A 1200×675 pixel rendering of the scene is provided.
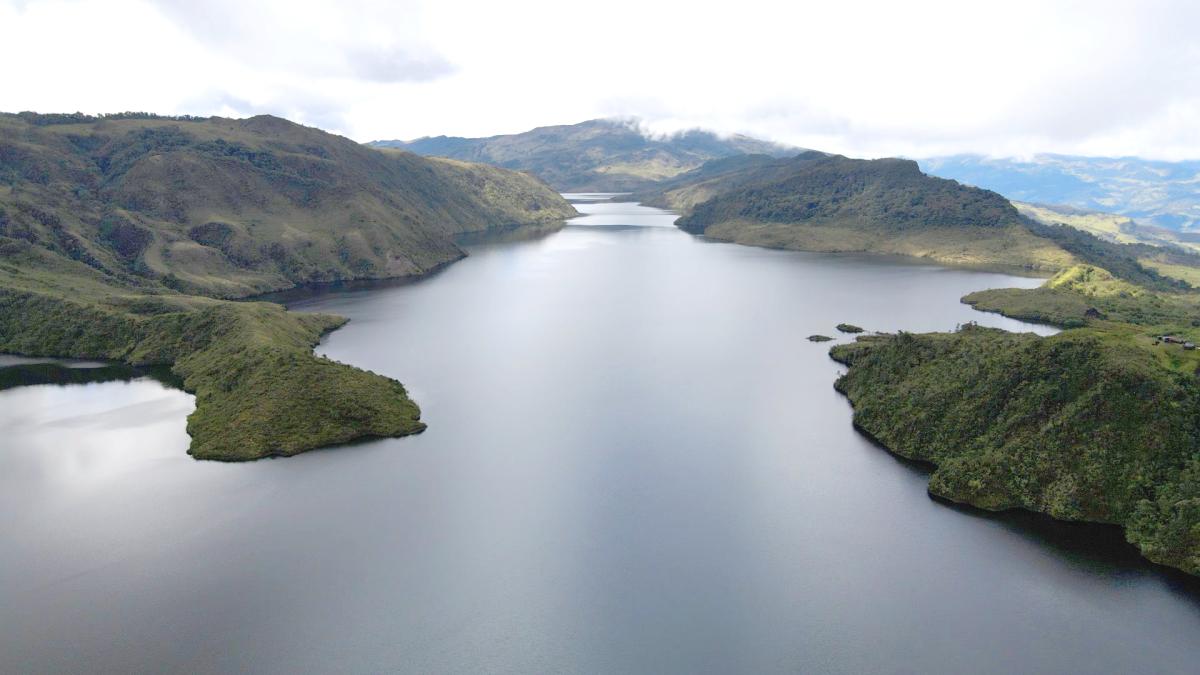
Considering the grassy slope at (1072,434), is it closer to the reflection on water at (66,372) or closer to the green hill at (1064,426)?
the green hill at (1064,426)

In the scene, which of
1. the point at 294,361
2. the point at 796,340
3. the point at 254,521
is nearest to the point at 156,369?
the point at 294,361

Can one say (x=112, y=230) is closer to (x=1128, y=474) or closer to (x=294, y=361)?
(x=294, y=361)

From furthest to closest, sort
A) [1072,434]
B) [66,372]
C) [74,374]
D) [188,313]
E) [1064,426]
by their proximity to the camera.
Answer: [188,313], [66,372], [74,374], [1064,426], [1072,434]

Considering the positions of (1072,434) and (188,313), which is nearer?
(1072,434)

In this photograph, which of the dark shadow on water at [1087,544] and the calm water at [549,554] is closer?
the calm water at [549,554]

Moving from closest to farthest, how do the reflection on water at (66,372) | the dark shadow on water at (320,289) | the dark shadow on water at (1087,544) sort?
the dark shadow on water at (1087,544), the reflection on water at (66,372), the dark shadow on water at (320,289)

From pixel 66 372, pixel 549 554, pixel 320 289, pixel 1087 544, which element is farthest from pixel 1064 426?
pixel 320 289

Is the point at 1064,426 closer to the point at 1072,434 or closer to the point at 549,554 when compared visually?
the point at 1072,434

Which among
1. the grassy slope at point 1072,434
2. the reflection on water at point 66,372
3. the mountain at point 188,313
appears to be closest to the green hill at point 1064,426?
the grassy slope at point 1072,434
